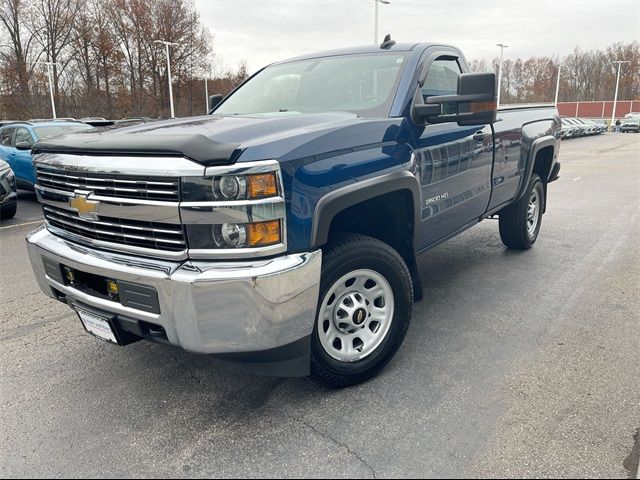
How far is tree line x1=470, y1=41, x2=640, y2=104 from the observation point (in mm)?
77812

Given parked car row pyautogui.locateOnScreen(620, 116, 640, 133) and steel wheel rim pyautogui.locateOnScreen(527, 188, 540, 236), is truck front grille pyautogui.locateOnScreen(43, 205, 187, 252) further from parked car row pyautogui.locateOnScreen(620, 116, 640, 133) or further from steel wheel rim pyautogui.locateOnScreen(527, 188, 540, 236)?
parked car row pyautogui.locateOnScreen(620, 116, 640, 133)

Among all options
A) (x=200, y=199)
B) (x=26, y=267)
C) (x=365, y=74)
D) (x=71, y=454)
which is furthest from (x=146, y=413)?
(x=26, y=267)

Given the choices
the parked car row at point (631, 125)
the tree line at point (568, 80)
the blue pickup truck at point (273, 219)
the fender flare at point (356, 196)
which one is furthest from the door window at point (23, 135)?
the tree line at point (568, 80)

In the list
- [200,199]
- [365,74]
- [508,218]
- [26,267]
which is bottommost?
[26,267]

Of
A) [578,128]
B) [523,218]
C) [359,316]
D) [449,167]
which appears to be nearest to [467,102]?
[449,167]

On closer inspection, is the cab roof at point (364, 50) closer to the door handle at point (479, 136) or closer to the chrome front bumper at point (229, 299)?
the door handle at point (479, 136)

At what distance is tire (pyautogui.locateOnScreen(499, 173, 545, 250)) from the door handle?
5.02ft

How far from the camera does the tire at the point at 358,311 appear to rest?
2.69m

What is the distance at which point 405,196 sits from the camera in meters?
3.20

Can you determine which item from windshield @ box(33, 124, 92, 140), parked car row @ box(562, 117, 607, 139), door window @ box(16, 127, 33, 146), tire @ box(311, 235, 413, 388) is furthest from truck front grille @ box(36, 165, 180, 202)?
parked car row @ box(562, 117, 607, 139)

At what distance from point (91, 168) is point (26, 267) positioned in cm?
379

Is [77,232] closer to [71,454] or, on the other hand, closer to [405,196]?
[71,454]

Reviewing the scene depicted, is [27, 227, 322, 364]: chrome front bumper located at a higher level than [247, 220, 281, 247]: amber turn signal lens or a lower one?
lower

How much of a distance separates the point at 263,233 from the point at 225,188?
0.27m
